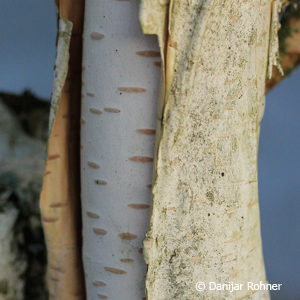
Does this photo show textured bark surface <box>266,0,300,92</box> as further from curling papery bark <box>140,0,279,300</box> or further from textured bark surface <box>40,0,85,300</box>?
textured bark surface <box>40,0,85,300</box>

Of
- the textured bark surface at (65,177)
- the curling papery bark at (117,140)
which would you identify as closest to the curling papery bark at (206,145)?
the curling papery bark at (117,140)

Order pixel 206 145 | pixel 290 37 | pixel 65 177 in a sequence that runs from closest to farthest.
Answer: pixel 206 145, pixel 65 177, pixel 290 37

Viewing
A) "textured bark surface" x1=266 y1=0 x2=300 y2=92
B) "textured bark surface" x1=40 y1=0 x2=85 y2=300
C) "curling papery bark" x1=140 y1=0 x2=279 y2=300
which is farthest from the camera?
"textured bark surface" x1=266 y1=0 x2=300 y2=92

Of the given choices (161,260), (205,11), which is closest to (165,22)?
(205,11)

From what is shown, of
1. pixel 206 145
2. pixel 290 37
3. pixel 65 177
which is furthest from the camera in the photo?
pixel 290 37

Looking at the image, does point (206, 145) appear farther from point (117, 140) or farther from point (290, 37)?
point (290, 37)

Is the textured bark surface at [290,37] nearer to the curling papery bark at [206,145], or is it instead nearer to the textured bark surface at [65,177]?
the curling papery bark at [206,145]

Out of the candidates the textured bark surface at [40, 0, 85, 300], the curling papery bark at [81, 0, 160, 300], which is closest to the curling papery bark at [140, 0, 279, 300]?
the curling papery bark at [81, 0, 160, 300]

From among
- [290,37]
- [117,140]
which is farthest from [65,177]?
[290,37]
